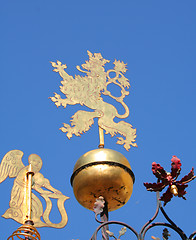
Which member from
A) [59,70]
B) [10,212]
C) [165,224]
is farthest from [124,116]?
[165,224]

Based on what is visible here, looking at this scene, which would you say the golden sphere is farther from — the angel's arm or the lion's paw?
the lion's paw

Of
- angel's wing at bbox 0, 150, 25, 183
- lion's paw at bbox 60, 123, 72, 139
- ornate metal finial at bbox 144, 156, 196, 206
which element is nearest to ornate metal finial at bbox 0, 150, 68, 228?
angel's wing at bbox 0, 150, 25, 183

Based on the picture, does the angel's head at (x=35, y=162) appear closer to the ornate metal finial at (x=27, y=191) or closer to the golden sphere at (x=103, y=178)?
the ornate metal finial at (x=27, y=191)

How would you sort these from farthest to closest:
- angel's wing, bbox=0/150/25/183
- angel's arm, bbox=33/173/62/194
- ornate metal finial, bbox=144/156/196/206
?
1. angel's arm, bbox=33/173/62/194
2. angel's wing, bbox=0/150/25/183
3. ornate metal finial, bbox=144/156/196/206

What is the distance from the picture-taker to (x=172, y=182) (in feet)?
19.7

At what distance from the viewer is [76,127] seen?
8469mm

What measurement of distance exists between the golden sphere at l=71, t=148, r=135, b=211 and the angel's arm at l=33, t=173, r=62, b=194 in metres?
0.46

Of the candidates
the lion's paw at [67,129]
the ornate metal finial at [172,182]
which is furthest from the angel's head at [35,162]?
the ornate metal finial at [172,182]

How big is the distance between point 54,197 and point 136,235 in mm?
2148

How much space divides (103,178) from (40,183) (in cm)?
101

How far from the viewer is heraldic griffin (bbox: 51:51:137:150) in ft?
28.1

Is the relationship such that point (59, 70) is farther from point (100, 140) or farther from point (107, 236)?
A: point (107, 236)

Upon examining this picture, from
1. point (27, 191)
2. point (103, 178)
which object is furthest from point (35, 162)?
point (103, 178)

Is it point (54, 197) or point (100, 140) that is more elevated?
point (100, 140)
